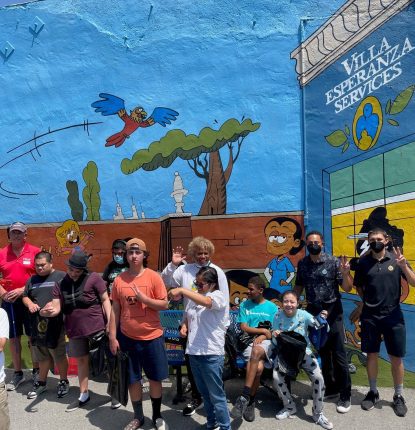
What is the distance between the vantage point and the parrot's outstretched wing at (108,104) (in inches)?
223

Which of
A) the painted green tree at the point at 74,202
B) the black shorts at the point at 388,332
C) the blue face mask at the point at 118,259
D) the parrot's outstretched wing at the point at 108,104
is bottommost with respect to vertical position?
the black shorts at the point at 388,332

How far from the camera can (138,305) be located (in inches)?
149

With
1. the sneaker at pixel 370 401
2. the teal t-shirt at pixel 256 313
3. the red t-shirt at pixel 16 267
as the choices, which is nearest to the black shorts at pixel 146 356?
the teal t-shirt at pixel 256 313

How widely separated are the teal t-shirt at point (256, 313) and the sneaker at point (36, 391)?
2451 mm

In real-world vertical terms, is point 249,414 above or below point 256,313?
below

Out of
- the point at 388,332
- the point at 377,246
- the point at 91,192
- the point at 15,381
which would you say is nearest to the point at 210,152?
the point at 91,192

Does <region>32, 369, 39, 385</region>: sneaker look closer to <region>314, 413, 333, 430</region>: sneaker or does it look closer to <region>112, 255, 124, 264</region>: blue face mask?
<region>112, 255, 124, 264</region>: blue face mask

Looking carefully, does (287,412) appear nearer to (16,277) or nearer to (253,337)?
(253,337)

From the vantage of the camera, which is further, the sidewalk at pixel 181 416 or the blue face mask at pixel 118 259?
the blue face mask at pixel 118 259

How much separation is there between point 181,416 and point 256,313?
128 centimetres

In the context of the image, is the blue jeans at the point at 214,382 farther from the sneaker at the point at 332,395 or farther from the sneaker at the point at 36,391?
the sneaker at the point at 36,391

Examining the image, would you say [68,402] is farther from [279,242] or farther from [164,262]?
[279,242]

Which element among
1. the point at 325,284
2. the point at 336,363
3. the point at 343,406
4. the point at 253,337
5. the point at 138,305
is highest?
the point at 325,284

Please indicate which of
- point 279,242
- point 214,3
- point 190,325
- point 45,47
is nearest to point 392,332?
point 279,242
